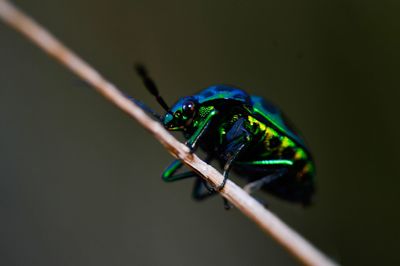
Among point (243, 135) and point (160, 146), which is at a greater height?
point (160, 146)

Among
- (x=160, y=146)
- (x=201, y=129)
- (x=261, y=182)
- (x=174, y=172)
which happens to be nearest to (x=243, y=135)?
(x=201, y=129)

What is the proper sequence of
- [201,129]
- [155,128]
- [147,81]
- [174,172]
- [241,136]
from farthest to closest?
[174,172]
[241,136]
[201,129]
[147,81]
[155,128]

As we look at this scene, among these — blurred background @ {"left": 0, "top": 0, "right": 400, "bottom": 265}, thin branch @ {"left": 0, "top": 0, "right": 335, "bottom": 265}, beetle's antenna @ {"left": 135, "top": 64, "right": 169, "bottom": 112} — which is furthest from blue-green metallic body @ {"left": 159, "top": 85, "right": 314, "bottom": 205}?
blurred background @ {"left": 0, "top": 0, "right": 400, "bottom": 265}

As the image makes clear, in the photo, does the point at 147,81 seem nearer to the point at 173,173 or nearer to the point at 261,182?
the point at 173,173

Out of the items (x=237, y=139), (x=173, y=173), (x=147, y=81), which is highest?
(x=147, y=81)

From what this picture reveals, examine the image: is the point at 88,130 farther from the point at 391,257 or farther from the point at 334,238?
the point at 391,257

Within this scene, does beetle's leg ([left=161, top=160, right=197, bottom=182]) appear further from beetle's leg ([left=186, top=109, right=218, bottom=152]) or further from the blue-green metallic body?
beetle's leg ([left=186, top=109, right=218, bottom=152])

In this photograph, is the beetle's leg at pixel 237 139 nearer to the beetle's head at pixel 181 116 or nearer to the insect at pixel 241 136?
the insect at pixel 241 136
